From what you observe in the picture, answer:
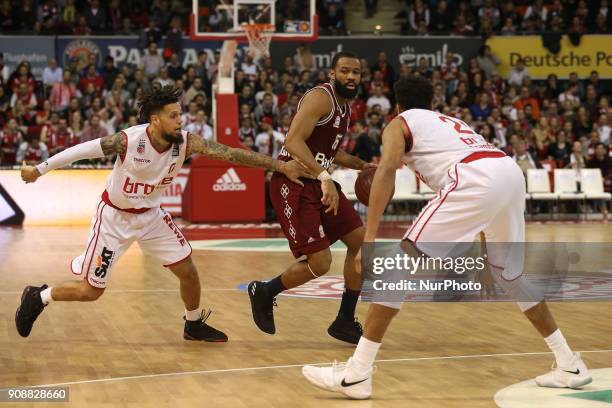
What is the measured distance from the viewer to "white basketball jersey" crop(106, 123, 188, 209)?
7.26 metres

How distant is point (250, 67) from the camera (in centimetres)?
2300

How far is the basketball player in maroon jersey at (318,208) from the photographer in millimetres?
7453

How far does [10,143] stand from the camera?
65.4ft

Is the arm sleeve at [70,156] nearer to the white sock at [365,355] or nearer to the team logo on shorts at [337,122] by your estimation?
the team logo on shorts at [337,122]

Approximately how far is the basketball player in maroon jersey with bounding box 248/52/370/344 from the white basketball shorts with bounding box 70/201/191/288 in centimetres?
73

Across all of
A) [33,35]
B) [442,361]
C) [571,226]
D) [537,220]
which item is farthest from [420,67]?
[442,361]

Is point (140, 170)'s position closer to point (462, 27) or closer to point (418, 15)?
point (462, 27)

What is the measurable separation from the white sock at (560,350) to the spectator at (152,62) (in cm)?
1798

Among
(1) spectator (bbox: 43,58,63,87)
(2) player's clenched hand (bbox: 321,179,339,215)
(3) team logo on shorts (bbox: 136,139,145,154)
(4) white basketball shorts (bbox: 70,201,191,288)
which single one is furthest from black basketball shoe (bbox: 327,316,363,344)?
(1) spectator (bbox: 43,58,63,87)

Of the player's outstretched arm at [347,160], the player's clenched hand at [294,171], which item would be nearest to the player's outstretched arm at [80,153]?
the player's clenched hand at [294,171]

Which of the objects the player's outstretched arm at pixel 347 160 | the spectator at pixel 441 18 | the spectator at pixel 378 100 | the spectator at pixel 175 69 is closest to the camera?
the player's outstretched arm at pixel 347 160

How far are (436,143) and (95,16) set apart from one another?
19920 millimetres

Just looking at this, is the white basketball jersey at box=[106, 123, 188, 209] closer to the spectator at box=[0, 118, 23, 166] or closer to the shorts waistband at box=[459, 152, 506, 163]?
the shorts waistband at box=[459, 152, 506, 163]

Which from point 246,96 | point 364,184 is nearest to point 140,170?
point 364,184
